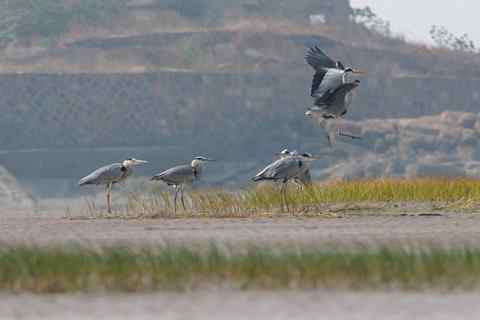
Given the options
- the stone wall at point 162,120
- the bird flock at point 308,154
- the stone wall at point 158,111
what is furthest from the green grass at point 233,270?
the stone wall at point 158,111

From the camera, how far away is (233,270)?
12.3 metres

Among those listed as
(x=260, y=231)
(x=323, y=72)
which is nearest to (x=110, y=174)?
(x=323, y=72)

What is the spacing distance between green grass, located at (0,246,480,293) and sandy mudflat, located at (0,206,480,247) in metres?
1.93

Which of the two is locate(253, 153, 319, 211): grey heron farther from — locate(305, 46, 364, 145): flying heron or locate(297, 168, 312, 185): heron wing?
locate(305, 46, 364, 145): flying heron

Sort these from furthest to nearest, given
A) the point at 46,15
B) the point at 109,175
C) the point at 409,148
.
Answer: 1. the point at 46,15
2. the point at 409,148
3. the point at 109,175

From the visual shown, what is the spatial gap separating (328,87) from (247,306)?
9934 mm

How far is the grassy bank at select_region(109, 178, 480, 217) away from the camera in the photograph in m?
20.4

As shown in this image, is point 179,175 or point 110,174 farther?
point 110,174

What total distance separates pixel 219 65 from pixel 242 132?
268 inches

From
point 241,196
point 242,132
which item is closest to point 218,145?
point 242,132

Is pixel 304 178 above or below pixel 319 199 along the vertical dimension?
above

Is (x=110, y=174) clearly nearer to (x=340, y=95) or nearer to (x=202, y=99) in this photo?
(x=340, y=95)

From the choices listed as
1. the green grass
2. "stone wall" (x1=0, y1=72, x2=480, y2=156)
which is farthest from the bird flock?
"stone wall" (x1=0, y1=72, x2=480, y2=156)

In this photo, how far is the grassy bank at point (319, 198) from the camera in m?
20.4
